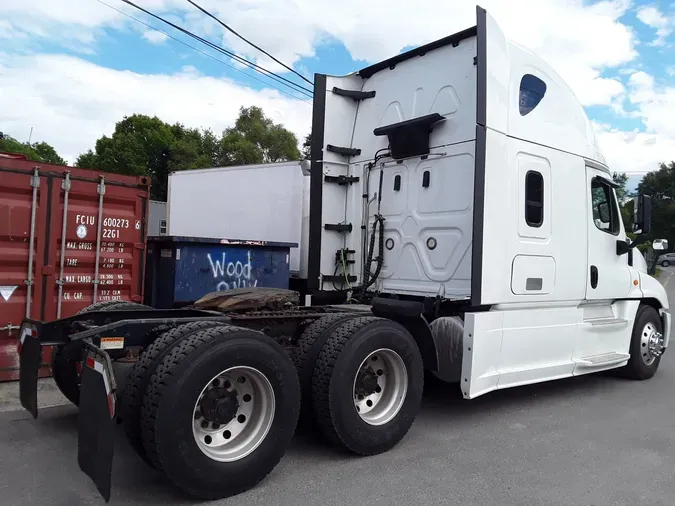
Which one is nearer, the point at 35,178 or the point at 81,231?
the point at 35,178

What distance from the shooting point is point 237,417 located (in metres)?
3.76

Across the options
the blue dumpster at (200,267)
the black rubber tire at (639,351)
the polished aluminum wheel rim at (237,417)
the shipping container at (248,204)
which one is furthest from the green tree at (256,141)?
the polished aluminum wheel rim at (237,417)

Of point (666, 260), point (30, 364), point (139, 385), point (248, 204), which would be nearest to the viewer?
point (139, 385)

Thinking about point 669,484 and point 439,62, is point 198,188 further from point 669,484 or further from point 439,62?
point 669,484

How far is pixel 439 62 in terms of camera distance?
5758mm

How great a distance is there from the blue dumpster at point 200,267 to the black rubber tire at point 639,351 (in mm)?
4944

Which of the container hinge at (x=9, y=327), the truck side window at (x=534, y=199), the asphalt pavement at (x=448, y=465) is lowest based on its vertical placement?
the asphalt pavement at (x=448, y=465)

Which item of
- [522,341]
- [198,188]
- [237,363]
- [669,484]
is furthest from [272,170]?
[669,484]

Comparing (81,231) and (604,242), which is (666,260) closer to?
(604,242)

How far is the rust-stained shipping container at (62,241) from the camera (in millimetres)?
6059

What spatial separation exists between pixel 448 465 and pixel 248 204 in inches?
239

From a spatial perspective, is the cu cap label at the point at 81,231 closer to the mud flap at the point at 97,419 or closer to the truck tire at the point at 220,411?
the mud flap at the point at 97,419

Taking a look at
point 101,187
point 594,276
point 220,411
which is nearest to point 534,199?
point 594,276

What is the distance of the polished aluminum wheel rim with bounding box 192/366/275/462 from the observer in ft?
11.7
